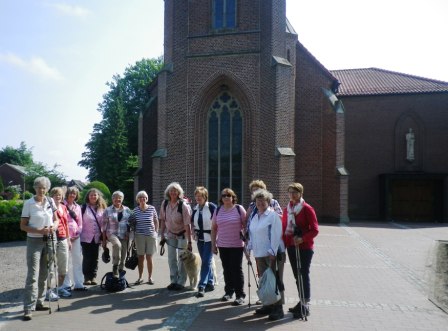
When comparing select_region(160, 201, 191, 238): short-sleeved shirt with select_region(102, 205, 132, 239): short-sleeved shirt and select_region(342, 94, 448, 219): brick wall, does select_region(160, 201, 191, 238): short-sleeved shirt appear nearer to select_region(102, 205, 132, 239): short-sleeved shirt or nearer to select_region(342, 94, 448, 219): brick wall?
select_region(102, 205, 132, 239): short-sleeved shirt

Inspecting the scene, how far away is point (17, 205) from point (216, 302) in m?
13.6

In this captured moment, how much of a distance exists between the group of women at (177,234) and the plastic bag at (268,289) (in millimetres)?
207

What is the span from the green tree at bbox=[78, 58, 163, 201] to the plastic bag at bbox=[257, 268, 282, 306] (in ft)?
88.3

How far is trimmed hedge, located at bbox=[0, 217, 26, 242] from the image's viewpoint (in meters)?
15.0

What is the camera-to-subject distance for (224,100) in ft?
64.8

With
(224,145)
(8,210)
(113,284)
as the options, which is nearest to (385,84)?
(224,145)

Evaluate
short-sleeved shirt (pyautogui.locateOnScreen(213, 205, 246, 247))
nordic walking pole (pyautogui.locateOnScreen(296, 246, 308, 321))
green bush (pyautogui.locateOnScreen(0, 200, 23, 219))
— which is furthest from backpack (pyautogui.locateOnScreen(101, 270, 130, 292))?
green bush (pyautogui.locateOnScreen(0, 200, 23, 219))

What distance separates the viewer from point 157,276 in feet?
28.2

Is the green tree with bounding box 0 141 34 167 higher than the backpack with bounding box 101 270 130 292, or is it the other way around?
the green tree with bounding box 0 141 34 167

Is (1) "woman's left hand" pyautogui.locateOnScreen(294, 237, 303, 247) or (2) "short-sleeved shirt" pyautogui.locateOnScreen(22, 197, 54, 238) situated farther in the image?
(2) "short-sleeved shirt" pyautogui.locateOnScreen(22, 197, 54, 238)

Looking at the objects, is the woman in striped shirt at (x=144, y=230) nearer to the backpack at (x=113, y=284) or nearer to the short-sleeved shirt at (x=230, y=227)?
the backpack at (x=113, y=284)

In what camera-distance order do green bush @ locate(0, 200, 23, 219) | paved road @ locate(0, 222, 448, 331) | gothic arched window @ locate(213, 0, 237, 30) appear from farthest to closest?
gothic arched window @ locate(213, 0, 237, 30)
green bush @ locate(0, 200, 23, 219)
paved road @ locate(0, 222, 448, 331)

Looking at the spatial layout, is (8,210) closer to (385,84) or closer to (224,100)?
(224,100)

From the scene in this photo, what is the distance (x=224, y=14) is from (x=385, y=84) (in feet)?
47.5
